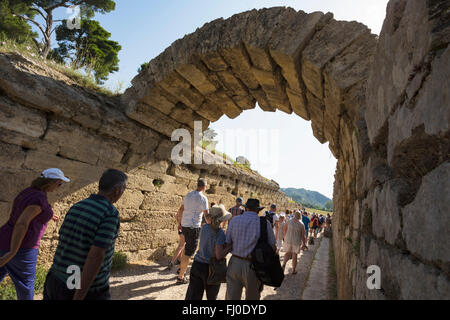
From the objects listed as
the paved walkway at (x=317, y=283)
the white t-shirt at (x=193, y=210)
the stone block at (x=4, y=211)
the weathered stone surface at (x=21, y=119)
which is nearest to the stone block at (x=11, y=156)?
the weathered stone surface at (x=21, y=119)

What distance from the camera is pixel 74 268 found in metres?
1.77

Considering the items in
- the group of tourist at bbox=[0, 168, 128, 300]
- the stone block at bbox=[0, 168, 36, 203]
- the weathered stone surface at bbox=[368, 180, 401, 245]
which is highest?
Answer: the stone block at bbox=[0, 168, 36, 203]

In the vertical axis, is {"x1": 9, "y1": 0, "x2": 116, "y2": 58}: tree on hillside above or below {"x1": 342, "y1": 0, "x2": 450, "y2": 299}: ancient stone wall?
above

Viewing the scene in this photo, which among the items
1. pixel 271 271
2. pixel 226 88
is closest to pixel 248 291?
pixel 271 271

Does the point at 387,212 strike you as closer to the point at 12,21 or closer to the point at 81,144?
the point at 81,144

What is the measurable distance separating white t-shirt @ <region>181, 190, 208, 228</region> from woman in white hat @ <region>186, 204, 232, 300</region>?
1314 mm

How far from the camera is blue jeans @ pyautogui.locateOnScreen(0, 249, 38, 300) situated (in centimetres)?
239

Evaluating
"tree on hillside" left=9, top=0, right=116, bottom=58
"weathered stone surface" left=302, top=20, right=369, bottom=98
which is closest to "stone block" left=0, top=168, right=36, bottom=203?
"weathered stone surface" left=302, top=20, right=369, bottom=98

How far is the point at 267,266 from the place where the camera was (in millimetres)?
2701

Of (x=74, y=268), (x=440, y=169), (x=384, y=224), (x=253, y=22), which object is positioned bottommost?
(x=74, y=268)

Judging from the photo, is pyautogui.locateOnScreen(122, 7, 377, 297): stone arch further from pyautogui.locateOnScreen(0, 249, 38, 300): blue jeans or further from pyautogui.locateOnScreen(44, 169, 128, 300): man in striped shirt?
pyautogui.locateOnScreen(0, 249, 38, 300): blue jeans
